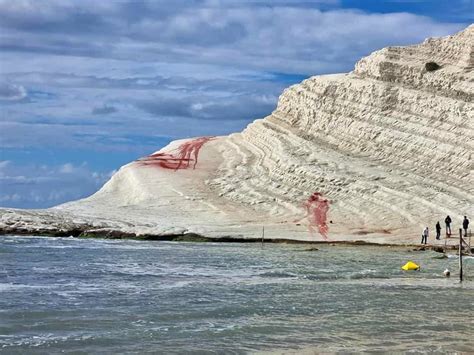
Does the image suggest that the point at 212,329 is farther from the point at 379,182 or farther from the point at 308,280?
the point at 379,182

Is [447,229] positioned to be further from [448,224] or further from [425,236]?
[425,236]

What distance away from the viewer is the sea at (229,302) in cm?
1709

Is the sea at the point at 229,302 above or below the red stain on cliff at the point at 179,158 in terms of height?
below

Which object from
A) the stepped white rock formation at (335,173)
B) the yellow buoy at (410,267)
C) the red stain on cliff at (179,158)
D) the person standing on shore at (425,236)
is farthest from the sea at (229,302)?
the red stain on cliff at (179,158)

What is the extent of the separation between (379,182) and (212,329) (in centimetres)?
3322

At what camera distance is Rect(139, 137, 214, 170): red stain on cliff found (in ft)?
209

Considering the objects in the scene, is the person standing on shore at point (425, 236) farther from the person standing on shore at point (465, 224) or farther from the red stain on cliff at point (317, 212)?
the red stain on cliff at point (317, 212)

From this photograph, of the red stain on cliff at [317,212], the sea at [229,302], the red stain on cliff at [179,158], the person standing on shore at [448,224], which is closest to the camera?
the sea at [229,302]

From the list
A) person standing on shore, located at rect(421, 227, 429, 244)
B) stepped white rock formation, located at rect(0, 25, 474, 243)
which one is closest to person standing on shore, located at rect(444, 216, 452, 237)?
person standing on shore, located at rect(421, 227, 429, 244)

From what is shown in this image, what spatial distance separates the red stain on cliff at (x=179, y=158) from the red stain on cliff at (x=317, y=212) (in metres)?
14.0

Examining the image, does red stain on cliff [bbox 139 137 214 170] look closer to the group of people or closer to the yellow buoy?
the group of people

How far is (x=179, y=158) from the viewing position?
65.3m

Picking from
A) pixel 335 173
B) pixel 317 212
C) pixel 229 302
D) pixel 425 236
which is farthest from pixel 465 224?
pixel 229 302

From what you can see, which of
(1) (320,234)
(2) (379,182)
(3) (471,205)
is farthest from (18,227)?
(3) (471,205)
